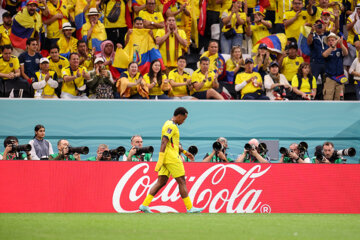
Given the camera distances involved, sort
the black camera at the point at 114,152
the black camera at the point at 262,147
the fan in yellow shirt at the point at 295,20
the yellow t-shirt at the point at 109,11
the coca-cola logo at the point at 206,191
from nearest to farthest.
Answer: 1. the coca-cola logo at the point at 206,191
2. the black camera at the point at 114,152
3. the black camera at the point at 262,147
4. the yellow t-shirt at the point at 109,11
5. the fan in yellow shirt at the point at 295,20

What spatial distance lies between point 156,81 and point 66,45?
2.71 metres

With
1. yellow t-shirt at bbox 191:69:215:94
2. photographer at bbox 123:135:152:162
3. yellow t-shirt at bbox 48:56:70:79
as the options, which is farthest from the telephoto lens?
yellow t-shirt at bbox 48:56:70:79

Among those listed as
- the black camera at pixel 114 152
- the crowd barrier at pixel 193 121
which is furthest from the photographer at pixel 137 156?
the crowd barrier at pixel 193 121

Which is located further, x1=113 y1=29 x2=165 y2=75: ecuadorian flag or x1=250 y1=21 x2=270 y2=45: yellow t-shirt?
x1=250 y1=21 x2=270 y2=45: yellow t-shirt

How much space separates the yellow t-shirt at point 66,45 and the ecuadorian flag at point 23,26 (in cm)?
70

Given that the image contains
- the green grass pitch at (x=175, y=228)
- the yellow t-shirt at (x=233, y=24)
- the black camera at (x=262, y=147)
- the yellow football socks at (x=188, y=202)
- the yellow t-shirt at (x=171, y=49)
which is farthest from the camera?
the yellow t-shirt at (x=233, y=24)

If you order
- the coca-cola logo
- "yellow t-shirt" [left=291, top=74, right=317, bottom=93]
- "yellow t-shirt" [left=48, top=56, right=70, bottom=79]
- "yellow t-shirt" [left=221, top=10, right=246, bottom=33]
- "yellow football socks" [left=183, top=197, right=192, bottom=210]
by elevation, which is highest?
"yellow t-shirt" [left=221, top=10, right=246, bottom=33]

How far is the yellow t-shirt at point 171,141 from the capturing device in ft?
36.3

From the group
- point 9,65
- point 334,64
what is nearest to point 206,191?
point 9,65

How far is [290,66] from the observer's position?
54.0ft

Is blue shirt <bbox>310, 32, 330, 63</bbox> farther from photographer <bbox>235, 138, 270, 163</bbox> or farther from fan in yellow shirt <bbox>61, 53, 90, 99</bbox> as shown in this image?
fan in yellow shirt <bbox>61, 53, 90, 99</bbox>

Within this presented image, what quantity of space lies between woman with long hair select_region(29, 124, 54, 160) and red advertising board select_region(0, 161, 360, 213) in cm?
116

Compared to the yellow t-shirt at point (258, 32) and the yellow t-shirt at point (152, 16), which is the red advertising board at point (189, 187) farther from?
the yellow t-shirt at point (258, 32)

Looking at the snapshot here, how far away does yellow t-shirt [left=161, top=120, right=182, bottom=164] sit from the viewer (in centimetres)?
1105
